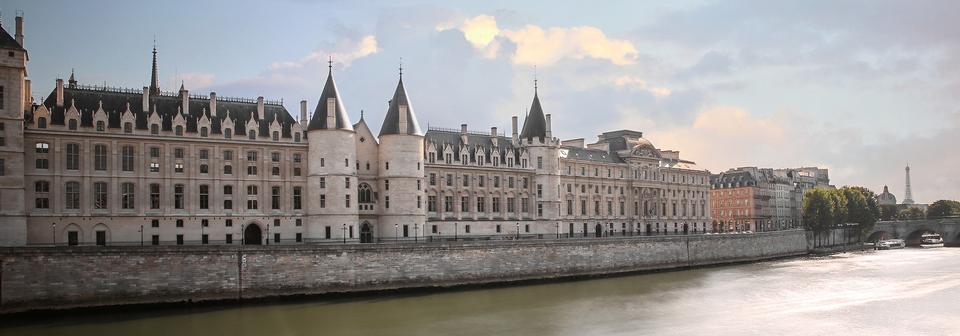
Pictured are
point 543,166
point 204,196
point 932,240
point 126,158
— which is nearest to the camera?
point 126,158

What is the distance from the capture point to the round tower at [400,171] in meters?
65.0

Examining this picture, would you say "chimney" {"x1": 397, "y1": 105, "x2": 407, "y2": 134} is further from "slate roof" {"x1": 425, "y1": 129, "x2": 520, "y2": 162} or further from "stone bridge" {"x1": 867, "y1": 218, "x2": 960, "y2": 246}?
"stone bridge" {"x1": 867, "y1": 218, "x2": 960, "y2": 246}

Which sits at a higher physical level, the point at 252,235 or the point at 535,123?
the point at 535,123

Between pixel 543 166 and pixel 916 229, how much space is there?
67.2m

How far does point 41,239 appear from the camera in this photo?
2050 inches

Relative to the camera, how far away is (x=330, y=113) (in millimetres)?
60688

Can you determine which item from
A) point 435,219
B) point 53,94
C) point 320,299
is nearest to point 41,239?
point 53,94

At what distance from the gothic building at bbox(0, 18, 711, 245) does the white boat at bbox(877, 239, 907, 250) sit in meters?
55.0

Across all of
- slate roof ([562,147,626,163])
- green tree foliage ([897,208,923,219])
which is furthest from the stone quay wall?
green tree foliage ([897,208,923,219])

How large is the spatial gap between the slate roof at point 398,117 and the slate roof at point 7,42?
25350 millimetres

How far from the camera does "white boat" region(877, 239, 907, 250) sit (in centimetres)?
10938

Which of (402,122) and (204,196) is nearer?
(204,196)

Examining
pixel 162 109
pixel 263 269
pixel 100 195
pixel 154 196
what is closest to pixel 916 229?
pixel 263 269

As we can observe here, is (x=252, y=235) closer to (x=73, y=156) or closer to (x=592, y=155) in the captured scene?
(x=73, y=156)
